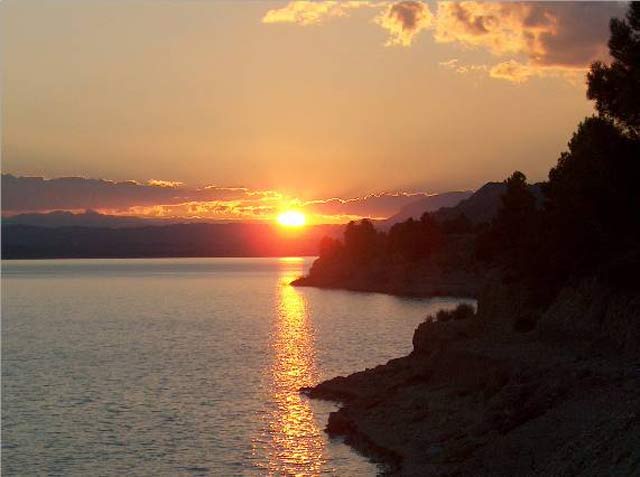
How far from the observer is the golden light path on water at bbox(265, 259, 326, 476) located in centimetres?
3691

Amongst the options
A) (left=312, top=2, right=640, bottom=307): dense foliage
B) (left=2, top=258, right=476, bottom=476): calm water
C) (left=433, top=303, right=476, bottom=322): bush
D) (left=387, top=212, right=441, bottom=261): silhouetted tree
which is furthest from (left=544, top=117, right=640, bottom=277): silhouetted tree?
(left=387, top=212, right=441, bottom=261): silhouetted tree

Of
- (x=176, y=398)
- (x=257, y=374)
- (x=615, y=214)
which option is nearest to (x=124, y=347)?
(x=257, y=374)

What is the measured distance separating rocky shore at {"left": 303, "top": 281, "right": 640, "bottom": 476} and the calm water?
3.07 meters

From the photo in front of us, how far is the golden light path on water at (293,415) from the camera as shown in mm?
36906

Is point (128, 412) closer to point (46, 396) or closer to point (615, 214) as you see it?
point (46, 396)

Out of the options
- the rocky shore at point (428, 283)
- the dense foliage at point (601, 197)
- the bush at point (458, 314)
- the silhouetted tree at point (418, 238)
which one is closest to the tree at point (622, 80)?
the dense foliage at point (601, 197)

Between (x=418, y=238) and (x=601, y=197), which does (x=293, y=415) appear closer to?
(x=601, y=197)

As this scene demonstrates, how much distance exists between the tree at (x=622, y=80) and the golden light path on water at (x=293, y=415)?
21.8 m

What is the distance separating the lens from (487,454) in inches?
1160

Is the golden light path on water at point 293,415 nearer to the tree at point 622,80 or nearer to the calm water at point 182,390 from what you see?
the calm water at point 182,390

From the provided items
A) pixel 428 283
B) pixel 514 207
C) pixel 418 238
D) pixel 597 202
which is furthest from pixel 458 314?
pixel 418 238

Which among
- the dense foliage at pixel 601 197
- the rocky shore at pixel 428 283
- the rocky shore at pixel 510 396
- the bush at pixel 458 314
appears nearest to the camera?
the rocky shore at pixel 510 396

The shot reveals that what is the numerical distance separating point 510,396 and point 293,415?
17106 mm

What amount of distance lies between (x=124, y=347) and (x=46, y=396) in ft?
108
